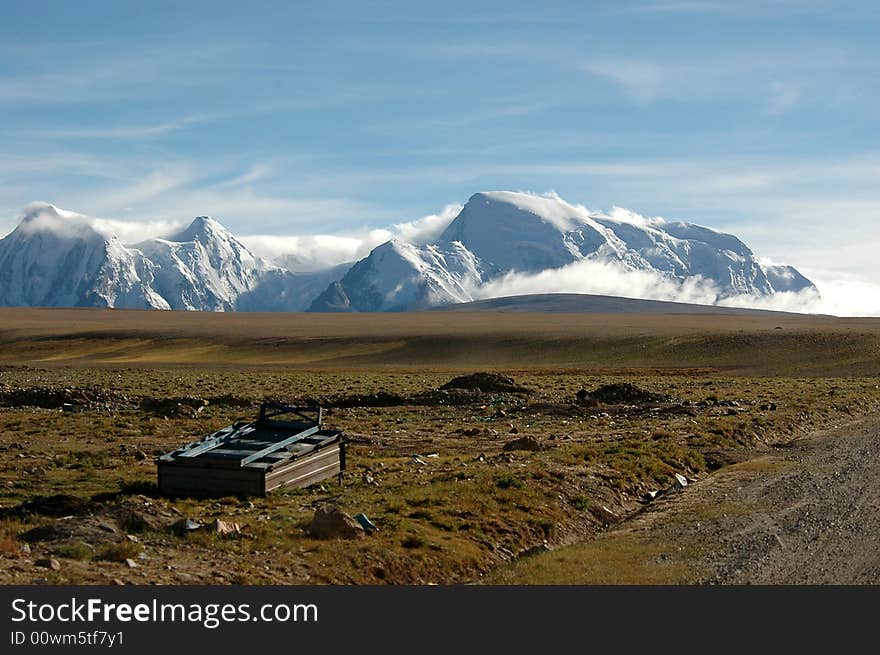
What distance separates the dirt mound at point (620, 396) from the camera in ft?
143

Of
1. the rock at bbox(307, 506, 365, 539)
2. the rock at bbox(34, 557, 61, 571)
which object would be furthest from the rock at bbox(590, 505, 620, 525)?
the rock at bbox(34, 557, 61, 571)

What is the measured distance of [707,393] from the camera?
49812 millimetres

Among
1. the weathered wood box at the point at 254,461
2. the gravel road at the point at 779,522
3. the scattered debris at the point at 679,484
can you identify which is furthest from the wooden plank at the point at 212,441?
the scattered debris at the point at 679,484

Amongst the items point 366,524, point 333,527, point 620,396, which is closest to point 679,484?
point 366,524

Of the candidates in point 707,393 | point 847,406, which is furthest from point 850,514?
point 707,393

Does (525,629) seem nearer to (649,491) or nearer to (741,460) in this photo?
(649,491)

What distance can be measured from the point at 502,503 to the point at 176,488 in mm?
6495

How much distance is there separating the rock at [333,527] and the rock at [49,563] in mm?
4073

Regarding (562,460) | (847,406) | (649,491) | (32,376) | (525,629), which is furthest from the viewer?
(32,376)

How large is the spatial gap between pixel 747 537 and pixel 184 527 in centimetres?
951

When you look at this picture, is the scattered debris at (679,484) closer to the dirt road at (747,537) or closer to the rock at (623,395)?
the dirt road at (747,537)

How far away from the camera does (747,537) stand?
17375 mm

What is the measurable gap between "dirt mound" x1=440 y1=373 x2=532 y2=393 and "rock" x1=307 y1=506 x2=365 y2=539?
103 feet

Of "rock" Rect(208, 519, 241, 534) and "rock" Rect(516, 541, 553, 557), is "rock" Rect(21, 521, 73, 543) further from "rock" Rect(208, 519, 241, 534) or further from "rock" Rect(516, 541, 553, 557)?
"rock" Rect(516, 541, 553, 557)
